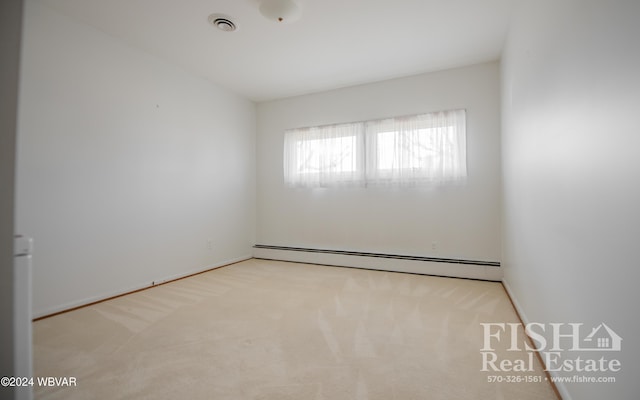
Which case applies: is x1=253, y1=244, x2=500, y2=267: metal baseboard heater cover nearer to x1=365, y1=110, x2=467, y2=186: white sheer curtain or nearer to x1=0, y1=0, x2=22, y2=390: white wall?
x1=365, y1=110, x2=467, y2=186: white sheer curtain

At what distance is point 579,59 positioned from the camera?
1095 mm

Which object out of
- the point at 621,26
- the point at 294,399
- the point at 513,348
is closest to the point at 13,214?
the point at 294,399

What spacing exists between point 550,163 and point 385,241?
8.54 ft

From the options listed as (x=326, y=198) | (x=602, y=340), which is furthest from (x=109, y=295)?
(x=602, y=340)

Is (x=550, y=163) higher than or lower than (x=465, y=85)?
lower

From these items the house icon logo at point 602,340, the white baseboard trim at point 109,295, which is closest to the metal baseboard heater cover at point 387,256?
the white baseboard trim at point 109,295

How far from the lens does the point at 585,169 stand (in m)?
1.06

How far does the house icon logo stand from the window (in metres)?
2.65

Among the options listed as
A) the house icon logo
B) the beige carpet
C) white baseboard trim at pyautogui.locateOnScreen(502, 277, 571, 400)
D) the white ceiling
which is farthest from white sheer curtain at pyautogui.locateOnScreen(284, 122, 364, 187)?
the house icon logo

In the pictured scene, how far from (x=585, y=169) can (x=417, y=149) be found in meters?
2.68

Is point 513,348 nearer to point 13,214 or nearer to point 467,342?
point 467,342

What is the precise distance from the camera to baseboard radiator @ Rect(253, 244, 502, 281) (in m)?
3.32

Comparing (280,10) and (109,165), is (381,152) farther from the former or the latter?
(109,165)

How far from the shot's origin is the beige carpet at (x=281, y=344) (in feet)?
4.56
